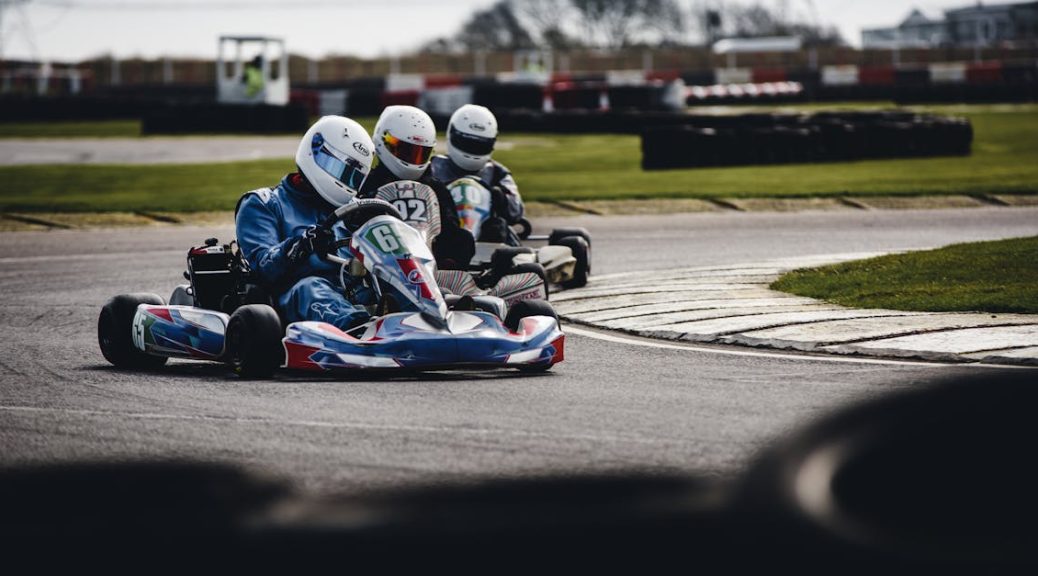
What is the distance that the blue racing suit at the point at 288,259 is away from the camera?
664 centimetres

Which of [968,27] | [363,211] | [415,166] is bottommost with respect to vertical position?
[363,211]

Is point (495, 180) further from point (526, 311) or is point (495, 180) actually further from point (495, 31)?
point (495, 31)

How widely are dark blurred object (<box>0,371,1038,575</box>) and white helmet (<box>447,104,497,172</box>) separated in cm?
769

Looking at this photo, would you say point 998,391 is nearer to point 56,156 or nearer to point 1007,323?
point 1007,323

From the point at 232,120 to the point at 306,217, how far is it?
1124 inches

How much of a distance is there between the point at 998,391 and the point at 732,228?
12.5 meters

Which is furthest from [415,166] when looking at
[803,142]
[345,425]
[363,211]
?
[803,142]

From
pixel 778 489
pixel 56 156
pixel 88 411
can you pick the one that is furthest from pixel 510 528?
pixel 56 156

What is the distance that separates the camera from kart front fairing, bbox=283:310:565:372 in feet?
20.3

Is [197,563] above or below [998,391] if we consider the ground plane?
below

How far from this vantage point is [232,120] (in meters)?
35.1

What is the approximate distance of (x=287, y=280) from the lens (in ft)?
22.8

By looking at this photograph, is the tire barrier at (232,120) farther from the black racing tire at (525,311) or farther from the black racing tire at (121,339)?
the black racing tire at (525,311)

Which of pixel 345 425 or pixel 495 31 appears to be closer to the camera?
pixel 345 425
